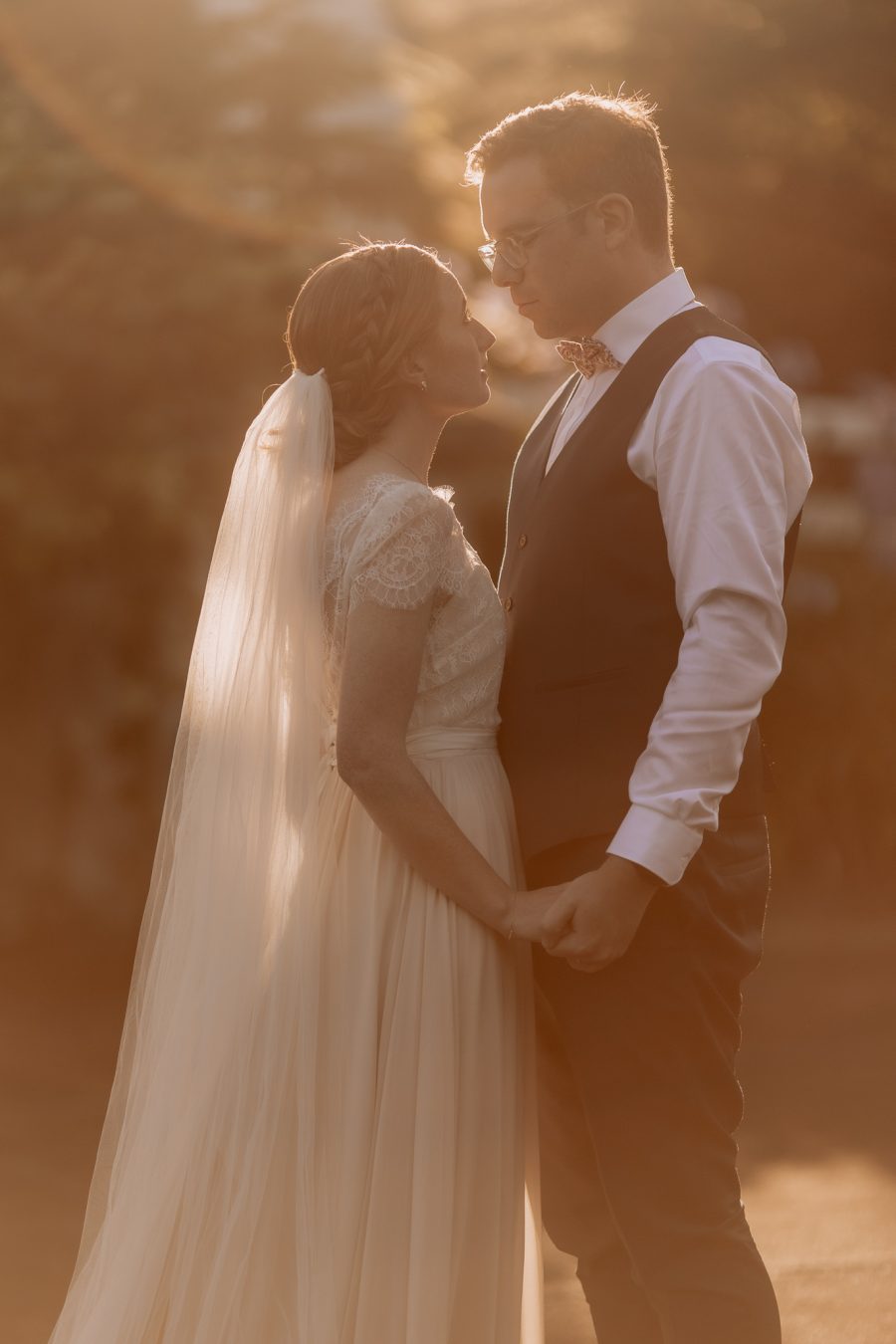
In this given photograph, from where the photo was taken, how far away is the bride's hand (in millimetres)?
1699

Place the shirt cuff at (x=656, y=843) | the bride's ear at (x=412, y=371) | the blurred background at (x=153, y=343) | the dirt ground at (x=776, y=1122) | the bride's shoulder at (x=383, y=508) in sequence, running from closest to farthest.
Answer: the shirt cuff at (x=656, y=843) → the bride's shoulder at (x=383, y=508) → the bride's ear at (x=412, y=371) → the dirt ground at (x=776, y=1122) → the blurred background at (x=153, y=343)

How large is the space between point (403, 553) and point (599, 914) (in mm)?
476

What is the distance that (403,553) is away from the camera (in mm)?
1709

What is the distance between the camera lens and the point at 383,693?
1698 millimetres

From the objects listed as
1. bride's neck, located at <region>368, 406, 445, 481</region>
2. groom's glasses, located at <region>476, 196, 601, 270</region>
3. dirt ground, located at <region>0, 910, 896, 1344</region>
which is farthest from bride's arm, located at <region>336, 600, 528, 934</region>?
dirt ground, located at <region>0, 910, 896, 1344</region>

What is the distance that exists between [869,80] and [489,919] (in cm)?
516

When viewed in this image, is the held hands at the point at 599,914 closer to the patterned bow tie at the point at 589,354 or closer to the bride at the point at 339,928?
the bride at the point at 339,928

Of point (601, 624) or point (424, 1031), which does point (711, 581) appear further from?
point (424, 1031)

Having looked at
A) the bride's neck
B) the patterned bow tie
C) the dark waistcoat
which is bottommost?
the dark waistcoat

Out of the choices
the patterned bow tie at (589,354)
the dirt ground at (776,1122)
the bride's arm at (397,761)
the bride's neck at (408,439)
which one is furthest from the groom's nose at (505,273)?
the dirt ground at (776,1122)

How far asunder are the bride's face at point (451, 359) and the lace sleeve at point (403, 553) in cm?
17

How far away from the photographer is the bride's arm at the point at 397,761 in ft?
5.57

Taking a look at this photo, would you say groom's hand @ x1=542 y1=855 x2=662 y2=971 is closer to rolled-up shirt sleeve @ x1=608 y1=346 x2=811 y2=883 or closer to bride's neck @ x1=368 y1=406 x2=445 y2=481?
rolled-up shirt sleeve @ x1=608 y1=346 x2=811 y2=883

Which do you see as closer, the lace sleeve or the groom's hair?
the lace sleeve
